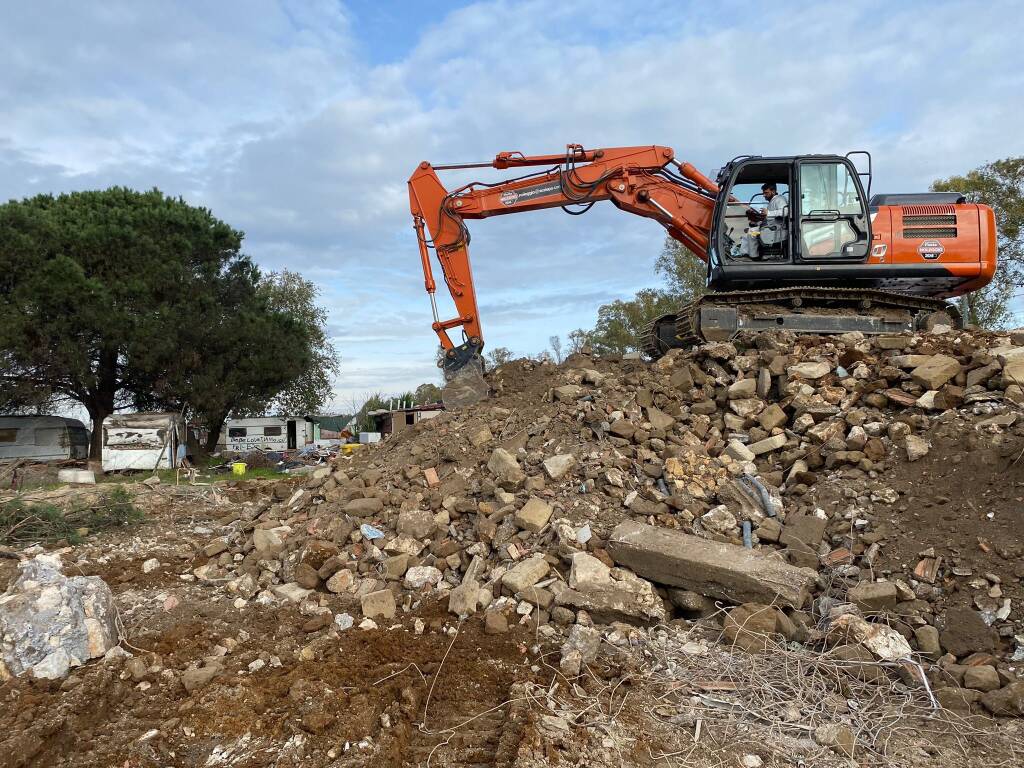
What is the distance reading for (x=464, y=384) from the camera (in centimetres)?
913

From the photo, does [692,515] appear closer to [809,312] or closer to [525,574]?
[525,574]

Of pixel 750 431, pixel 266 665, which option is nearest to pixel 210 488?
pixel 266 665

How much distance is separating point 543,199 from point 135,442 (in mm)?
13938

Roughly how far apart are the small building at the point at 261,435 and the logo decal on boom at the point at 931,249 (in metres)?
19.6

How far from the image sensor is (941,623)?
4.42 m

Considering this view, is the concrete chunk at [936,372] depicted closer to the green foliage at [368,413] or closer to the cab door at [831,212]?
the cab door at [831,212]

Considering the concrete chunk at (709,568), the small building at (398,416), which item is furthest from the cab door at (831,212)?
the small building at (398,416)

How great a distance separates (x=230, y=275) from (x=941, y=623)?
22.4 meters

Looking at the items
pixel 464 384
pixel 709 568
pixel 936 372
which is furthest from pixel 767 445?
pixel 464 384

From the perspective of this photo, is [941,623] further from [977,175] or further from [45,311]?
[45,311]

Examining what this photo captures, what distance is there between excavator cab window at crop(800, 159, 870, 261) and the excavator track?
50 centimetres

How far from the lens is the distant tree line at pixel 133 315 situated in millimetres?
18344

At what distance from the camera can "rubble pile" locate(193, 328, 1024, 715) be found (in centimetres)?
450

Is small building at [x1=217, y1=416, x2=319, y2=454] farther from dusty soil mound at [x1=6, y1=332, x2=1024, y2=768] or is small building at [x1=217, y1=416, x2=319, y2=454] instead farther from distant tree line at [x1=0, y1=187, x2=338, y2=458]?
dusty soil mound at [x1=6, y1=332, x2=1024, y2=768]
